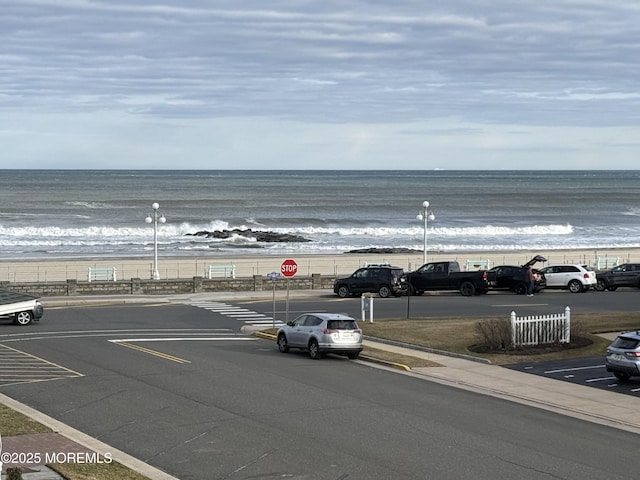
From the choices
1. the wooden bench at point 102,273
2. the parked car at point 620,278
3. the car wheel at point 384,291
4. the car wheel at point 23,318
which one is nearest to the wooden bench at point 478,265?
the parked car at point 620,278

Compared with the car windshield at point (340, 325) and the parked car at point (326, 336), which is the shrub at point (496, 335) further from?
the car windshield at point (340, 325)

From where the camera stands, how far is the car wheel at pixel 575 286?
172 feet

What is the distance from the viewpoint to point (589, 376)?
2739 cm

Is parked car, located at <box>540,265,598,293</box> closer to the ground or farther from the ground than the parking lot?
farther from the ground

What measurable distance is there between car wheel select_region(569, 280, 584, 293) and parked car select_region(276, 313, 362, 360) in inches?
967

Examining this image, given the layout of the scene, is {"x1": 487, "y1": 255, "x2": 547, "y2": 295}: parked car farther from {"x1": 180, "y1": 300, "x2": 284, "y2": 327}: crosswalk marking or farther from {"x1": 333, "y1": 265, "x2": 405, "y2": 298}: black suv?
{"x1": 180, "y1": 300, "x2": 284, "y2": 327}: crosswalk marking

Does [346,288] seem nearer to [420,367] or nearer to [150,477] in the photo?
[420,367]

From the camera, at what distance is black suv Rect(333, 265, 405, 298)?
50125 millimetres

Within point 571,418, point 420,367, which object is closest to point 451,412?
point 571,418

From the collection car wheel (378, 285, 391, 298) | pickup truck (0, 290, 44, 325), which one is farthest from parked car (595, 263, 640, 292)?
pickup truck (0, 290, 44, 325)

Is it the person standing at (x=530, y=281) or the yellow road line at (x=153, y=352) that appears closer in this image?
the yellow road line at (x=153, y=352)

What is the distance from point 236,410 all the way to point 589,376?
10492mm

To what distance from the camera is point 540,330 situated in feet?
104

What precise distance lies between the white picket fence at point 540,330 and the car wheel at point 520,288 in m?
18.9
